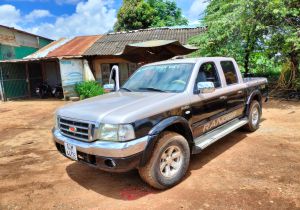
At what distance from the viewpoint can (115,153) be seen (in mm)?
2986

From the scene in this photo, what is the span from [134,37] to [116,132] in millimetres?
14354

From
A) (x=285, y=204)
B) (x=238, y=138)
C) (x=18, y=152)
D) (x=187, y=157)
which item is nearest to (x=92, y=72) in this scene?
A: (x=18, y=152)

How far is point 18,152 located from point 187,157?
400cm

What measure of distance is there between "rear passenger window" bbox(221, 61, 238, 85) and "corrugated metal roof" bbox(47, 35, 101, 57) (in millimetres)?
12058

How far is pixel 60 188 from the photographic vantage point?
3.81 meters

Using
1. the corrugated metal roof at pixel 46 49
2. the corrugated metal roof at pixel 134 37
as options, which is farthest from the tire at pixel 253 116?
the corrugated metal roof at pixel 46 49

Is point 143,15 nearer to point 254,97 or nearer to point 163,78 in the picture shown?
point 254,97

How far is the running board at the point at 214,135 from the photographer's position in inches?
156

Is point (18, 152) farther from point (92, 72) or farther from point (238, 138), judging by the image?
point (92, 72)

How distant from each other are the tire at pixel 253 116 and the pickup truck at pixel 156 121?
937 millimetres

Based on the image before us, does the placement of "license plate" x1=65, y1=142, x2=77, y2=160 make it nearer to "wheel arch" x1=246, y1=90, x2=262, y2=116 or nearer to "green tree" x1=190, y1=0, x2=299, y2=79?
"wheel arch" x1=246, y1=90, x2=262, y2=116

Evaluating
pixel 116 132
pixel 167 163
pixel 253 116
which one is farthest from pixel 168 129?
pixel 253 116

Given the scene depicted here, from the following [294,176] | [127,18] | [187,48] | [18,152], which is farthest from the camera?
[127,18]

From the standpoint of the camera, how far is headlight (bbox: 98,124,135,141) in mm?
3029
